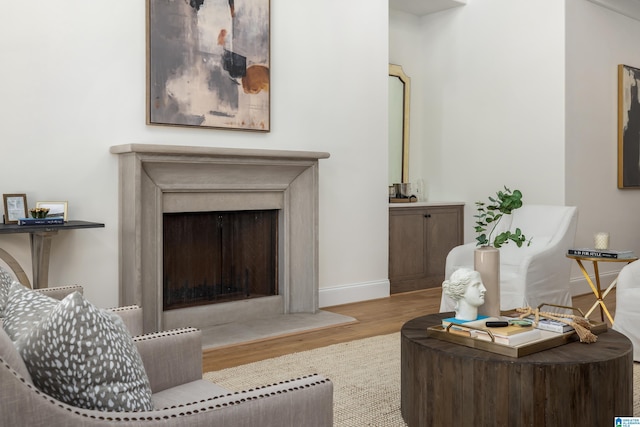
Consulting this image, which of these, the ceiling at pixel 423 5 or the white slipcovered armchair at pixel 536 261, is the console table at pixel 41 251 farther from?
the ceiling at pixel 423 5

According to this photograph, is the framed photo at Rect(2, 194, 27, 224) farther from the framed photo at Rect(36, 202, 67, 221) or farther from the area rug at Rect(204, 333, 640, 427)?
the area rug at Rect(204, 333, 640, 427)

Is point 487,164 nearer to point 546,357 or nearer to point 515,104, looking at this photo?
point 515,104

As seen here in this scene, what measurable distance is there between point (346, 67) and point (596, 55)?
251 centimetres

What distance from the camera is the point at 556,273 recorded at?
4410 mm

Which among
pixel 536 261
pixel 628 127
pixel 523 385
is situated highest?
pixel 628 127

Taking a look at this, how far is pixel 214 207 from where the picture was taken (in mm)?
4461

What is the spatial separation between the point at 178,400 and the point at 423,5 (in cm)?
542

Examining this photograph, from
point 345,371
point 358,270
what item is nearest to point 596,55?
point 358,270

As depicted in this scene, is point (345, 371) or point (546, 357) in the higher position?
point (546, 357)

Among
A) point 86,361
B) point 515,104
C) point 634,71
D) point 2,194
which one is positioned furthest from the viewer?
point 634,71

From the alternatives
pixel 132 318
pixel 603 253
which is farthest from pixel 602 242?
pixel 132 318

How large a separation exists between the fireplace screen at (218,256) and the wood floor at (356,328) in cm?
68

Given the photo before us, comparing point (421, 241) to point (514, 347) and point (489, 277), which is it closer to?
point (489, 277)

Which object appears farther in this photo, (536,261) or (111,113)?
(536,261)
